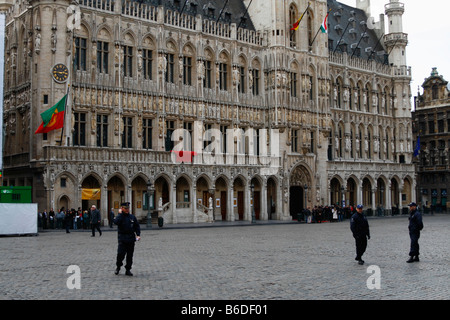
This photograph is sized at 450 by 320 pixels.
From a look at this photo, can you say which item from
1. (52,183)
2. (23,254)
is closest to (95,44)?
(52,183)

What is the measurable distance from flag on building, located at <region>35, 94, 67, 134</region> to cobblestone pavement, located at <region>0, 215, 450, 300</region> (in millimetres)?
16133

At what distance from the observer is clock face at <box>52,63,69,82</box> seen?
124ft

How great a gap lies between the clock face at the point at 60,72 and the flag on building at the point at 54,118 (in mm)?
2157

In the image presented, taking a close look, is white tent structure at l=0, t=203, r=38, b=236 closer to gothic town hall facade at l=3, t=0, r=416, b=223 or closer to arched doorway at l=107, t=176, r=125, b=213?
gothic town hall facade at l=3, t=0, r=416, b=223

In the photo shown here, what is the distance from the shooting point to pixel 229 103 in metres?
48.3

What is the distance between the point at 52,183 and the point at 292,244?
64.2ft

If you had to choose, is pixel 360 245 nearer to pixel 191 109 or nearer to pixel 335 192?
pixel 191 109

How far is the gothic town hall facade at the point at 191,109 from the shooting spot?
3875cm

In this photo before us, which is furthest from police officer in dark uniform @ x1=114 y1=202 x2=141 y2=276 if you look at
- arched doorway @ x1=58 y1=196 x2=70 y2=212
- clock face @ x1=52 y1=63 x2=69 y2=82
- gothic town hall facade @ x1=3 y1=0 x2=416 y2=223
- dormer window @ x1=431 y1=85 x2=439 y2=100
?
dormer window @ x1=431 y1=85 x2=439 y2=100

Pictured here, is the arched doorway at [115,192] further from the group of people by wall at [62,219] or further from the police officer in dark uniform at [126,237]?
the police officer in dark uniform at [126,237]

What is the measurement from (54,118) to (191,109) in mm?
12366

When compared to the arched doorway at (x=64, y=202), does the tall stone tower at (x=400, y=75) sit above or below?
above

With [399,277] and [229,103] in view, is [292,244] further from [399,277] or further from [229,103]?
[229,103]

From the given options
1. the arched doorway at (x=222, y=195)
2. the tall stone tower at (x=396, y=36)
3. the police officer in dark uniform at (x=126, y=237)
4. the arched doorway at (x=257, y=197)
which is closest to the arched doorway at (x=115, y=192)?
the arched doorway at (x=222, y=195)
